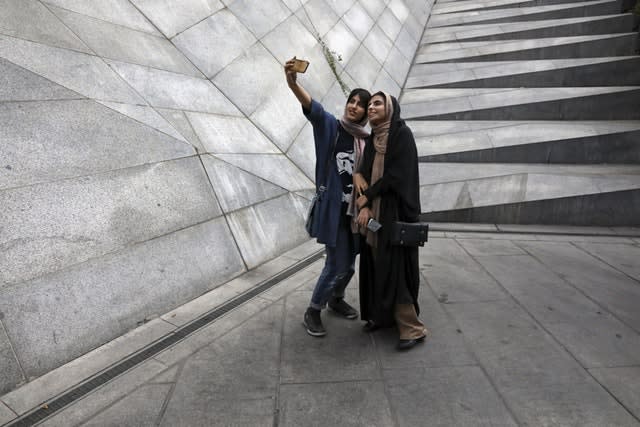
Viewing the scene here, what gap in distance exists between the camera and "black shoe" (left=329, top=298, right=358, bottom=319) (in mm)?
3924

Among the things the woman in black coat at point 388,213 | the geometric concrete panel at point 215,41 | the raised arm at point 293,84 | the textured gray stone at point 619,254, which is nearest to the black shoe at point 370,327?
the woman in black coat at point 388,213

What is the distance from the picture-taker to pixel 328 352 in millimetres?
3346

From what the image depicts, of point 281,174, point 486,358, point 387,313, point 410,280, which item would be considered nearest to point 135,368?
point 387,313

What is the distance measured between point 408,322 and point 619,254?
Result: 155 inches

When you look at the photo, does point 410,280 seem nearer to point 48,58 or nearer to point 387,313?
point 387,313

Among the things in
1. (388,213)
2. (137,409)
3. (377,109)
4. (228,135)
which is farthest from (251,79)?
(137,409)

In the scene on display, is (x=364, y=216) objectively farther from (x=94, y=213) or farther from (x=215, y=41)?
(x=215, y=41)

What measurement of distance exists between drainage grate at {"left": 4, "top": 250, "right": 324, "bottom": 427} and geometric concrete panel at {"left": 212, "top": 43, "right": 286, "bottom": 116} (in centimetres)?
339

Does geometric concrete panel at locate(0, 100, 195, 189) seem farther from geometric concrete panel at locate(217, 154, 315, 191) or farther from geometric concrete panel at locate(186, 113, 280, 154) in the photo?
geometric concrete panel at locate(217, 154, 315, 191)

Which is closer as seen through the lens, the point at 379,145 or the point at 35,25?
the point at 379,145

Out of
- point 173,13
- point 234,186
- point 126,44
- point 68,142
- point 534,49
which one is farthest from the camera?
point 534,49

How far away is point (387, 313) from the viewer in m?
3.45

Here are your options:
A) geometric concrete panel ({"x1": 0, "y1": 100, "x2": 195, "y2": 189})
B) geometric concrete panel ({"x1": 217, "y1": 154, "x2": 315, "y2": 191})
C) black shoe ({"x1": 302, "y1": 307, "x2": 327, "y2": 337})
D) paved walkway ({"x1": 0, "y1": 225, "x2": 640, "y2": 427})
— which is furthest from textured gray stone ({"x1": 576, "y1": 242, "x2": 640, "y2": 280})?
geometric concrete panel ({"x1": 0, "y1": 100, "x2": 195, "y2": 189})

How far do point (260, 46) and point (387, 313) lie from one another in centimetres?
610
